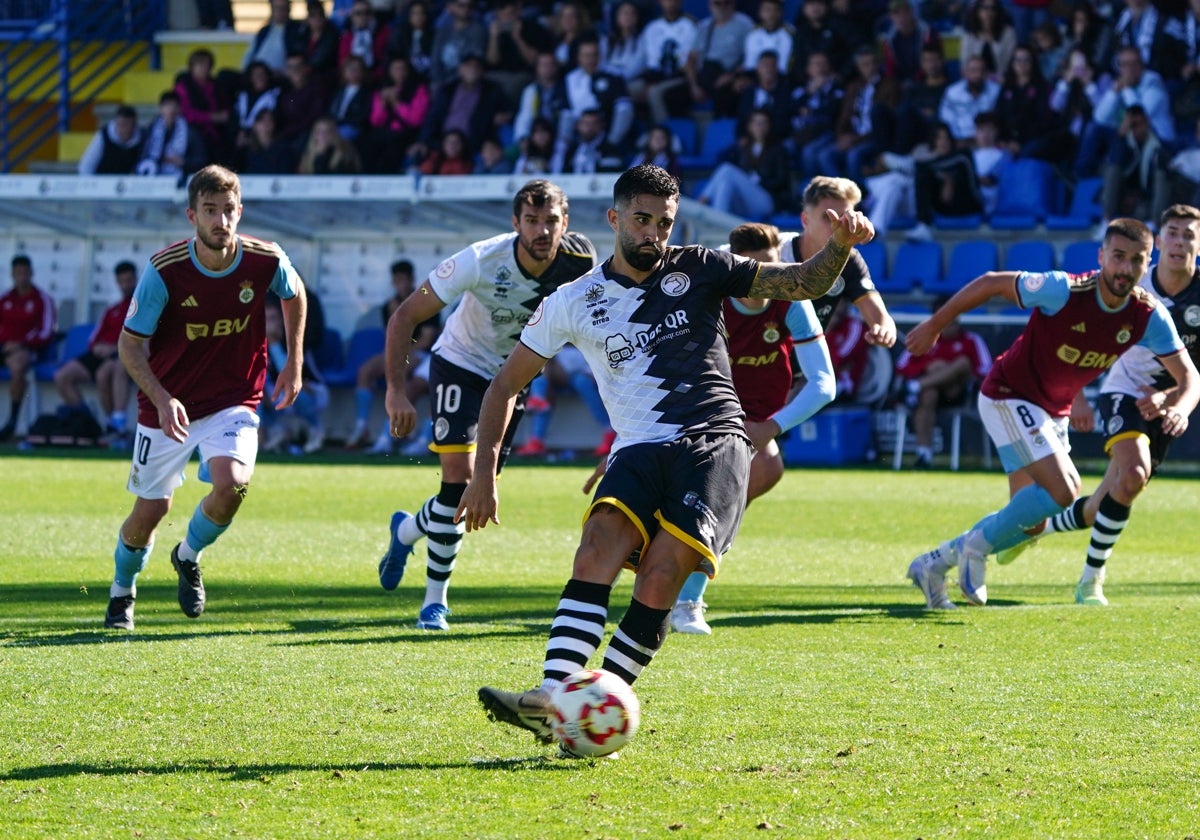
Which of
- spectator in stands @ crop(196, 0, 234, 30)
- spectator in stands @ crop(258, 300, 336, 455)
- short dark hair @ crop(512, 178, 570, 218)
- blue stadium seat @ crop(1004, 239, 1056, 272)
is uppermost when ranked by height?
short dark hair @ crop(512, 178, 570, 218)

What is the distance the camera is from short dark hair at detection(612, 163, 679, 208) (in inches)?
221

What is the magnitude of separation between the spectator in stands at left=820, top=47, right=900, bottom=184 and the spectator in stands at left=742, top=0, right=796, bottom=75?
1.25 metres

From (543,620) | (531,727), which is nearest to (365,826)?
(531,727)

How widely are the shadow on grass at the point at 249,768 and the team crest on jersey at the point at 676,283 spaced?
1.61 m

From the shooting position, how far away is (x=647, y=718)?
231 inches

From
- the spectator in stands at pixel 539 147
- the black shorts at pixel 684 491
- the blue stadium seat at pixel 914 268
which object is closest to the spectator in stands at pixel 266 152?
the spectator in stands at pixel 539 147

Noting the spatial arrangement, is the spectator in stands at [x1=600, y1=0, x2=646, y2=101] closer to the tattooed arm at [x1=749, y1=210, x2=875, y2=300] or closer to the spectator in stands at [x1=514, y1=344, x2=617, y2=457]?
the spectator in stands at [x1=514, y1=344, x2=617, y2=457]

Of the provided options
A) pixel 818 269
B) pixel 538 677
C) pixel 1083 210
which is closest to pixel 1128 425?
pixel 538 677

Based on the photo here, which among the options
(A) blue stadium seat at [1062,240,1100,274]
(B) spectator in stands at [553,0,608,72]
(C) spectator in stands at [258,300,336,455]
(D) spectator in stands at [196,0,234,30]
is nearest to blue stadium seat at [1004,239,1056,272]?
(A) blue stadium seat at [1062,240,1100,274]

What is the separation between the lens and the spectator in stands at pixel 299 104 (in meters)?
24.3

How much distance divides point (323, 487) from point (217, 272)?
815cm

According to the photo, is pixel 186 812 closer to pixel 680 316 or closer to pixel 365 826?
pixel 365 826

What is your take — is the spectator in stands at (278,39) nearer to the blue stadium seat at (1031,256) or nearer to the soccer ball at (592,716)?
the blue stadium seat at (1031,256)

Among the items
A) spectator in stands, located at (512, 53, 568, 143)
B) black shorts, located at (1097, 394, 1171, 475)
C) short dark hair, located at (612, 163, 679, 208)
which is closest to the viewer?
short dark hair, located at (612, 163, 679, 208)
